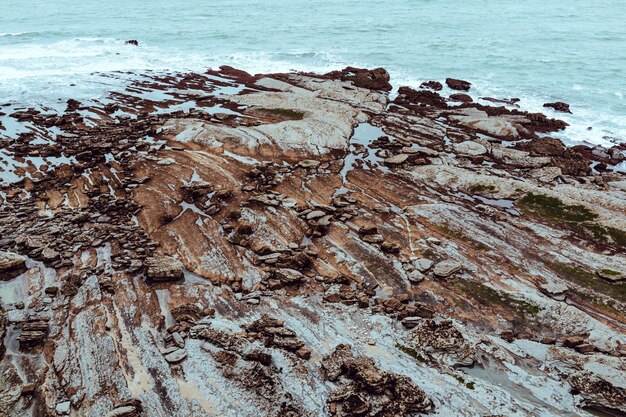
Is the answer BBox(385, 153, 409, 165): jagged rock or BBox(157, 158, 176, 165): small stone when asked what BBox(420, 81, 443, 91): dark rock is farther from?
BBox(157, 158, 176, 165): small stone

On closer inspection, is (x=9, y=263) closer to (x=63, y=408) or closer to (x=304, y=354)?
(x=63, y=408)

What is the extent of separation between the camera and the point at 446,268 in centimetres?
1584

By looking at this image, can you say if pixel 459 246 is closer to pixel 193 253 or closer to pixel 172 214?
pixel 193 253

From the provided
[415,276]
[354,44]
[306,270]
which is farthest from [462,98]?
[306,270]

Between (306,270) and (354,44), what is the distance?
49035 millimetres

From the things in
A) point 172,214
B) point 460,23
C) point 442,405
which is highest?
point 460,23

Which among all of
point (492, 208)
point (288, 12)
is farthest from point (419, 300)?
point (288, 12)

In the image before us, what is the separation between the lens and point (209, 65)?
46.2 m

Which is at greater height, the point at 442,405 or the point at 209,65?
the point at 209,65

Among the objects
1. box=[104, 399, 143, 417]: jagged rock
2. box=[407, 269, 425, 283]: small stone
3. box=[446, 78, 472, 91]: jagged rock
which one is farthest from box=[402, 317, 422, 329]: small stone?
box=[446, 78, 472, 91]: jagged rock

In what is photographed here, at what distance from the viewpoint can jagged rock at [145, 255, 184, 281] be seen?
15031 mm

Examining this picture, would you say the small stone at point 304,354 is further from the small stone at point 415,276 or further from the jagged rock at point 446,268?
the jagged rock at point 446,268

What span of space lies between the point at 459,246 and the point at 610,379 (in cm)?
677

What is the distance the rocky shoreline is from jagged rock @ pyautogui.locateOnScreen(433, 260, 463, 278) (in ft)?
0.50
